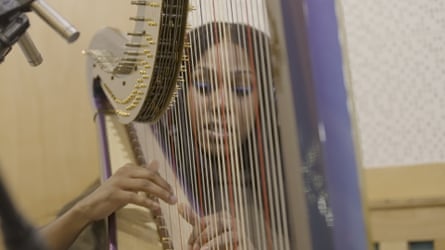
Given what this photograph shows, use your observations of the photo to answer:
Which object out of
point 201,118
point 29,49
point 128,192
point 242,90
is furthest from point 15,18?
point 128,192

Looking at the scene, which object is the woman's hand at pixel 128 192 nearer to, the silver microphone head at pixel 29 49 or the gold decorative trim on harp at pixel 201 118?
the gold decorative trim on harp at pixel 201 118

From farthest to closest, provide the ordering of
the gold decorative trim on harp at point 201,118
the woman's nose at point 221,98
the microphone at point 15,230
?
1. the woman's nose at point 221,98
2. the gold decorative trim on harp at point 201,118
3. the microphone at point 15,230

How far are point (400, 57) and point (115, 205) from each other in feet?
2.58

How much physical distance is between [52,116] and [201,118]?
0.82 metres

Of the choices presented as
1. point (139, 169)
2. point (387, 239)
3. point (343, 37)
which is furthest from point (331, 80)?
point (387, 239)

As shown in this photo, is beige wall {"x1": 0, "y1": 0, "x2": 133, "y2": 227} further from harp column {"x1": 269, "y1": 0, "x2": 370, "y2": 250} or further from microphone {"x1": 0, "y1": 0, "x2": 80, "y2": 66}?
harp column {"x1": 269, "y1": 0, "x2": 370, "y2": 250}

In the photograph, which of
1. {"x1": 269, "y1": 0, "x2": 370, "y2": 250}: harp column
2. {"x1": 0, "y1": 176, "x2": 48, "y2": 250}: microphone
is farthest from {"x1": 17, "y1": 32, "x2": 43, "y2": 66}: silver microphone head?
{"x1": 0, "y1": 176, "x2": 48, "y2": 250}: microphone

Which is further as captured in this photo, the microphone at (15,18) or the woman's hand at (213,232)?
the woman's hand at (213,232)

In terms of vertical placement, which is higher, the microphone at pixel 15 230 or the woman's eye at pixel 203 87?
the woman's eye at pixel 203 87

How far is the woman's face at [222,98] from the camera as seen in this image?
666 mm

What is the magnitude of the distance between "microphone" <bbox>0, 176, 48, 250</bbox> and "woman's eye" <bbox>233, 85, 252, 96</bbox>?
0.36 m

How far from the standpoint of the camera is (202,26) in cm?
82

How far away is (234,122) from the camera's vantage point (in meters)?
0.73

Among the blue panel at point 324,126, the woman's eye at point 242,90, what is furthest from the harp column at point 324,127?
the woman's eye at point 242,90
